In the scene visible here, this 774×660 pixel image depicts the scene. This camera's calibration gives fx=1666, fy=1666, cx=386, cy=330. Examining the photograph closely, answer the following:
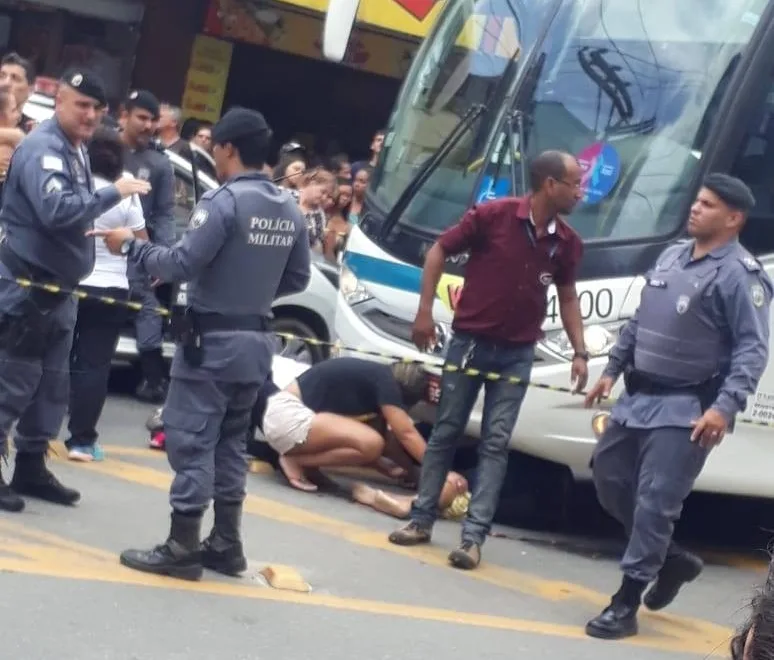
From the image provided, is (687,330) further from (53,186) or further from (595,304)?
(53,186)

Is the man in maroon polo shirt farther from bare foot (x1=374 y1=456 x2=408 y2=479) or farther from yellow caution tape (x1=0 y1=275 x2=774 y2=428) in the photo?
bare foot (x1=374 y1=456 x2=408 y2=479)

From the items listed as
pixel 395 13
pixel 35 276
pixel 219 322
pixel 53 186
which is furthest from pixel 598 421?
pixel 395 13

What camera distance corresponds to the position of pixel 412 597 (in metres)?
6.73

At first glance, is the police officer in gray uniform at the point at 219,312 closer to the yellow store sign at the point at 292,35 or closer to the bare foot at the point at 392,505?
the bare foot at the point at 392,505

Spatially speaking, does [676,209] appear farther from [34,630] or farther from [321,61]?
[321,61]

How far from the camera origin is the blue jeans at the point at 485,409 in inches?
289

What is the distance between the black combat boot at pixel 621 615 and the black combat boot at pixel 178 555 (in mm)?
1579

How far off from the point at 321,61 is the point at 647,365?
1090cm

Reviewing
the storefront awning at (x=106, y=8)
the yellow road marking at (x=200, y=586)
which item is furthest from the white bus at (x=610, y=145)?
the storefront awning at (x=106, y=8)

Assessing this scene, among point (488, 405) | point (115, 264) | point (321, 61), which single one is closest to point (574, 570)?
point (488, 405)

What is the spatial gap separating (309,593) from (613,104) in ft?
9.87

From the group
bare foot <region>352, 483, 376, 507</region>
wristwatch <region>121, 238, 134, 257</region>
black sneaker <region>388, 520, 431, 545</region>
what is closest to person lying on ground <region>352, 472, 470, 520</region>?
bare foot <region>352, 483, 376, 507</region>

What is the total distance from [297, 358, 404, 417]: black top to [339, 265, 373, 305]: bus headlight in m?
0.35

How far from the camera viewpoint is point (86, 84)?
6812mm
